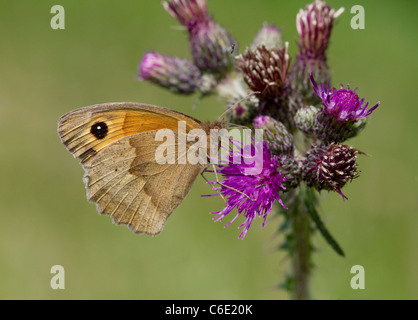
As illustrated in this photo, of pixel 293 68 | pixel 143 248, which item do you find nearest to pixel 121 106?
pixel 293 68

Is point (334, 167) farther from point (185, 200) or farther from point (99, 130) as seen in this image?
point (185, 200)

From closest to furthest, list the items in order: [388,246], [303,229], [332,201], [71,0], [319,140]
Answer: [319,140] → [303,229] → [388,246] → [332,201] → [71,0]

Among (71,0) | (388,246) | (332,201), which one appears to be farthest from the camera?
(71,0)

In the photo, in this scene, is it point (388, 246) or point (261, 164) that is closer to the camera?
point (261, 164)

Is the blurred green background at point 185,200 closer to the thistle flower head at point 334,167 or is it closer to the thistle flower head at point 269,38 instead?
the thistle flower head at point 269,38

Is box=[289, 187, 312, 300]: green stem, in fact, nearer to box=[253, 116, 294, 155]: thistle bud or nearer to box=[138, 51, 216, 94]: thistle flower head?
box=[253, 116, 294, 155]: thistle bud

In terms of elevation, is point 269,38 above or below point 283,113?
above

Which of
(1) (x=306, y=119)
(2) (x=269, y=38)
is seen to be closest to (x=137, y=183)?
(1) (x=306, y=119)

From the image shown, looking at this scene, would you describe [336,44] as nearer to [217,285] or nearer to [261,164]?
[217,285]
